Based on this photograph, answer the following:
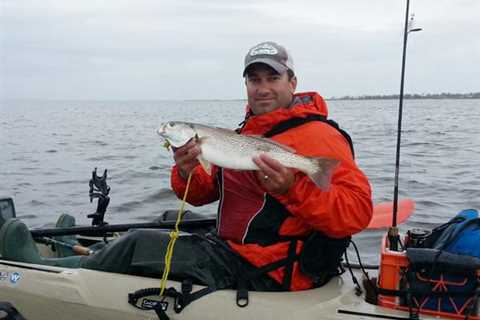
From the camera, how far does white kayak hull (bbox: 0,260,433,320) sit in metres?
3.60

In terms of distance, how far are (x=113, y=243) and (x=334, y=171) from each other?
6.00 feet

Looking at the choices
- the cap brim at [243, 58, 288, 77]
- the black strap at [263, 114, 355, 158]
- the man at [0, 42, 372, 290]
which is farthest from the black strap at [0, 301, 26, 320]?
the cap brim at [243, 58, 288, 77]

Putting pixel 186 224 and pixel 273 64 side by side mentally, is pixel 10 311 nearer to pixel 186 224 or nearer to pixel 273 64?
pixel 186 224

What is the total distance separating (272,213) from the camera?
3.75m

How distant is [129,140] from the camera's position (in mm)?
24438

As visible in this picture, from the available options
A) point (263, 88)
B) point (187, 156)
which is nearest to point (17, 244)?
point (187, 156)

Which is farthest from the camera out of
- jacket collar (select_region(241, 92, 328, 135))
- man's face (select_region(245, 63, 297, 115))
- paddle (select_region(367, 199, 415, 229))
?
paddle (select_region(367, 199, 415, 229))

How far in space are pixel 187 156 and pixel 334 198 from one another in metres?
0.99

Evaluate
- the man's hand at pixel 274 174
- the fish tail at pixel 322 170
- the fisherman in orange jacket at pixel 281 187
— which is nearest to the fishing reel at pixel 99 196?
the fisherman in orange jacket at pixel 281 187

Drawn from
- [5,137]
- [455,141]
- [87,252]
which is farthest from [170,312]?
[5,137]

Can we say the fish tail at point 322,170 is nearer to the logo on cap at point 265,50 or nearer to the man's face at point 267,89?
the man's face at point 267,89

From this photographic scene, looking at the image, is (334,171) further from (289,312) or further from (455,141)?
(455,141)

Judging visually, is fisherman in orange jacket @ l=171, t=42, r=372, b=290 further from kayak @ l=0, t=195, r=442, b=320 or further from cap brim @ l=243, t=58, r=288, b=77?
kayak @ l=0, t=195, r=442, b=320

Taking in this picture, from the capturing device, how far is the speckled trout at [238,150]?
3.29 m
